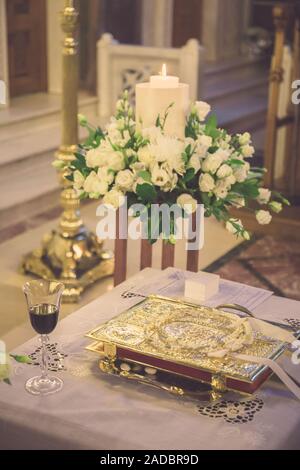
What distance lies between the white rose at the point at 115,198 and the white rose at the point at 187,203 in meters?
0.17

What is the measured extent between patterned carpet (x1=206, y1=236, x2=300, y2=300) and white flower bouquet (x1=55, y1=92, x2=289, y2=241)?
198cm

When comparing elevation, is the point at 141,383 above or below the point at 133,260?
above

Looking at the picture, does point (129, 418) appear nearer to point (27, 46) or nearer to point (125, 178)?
point (125, 178)

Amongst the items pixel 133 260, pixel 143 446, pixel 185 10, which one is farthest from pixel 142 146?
pixel 185 10

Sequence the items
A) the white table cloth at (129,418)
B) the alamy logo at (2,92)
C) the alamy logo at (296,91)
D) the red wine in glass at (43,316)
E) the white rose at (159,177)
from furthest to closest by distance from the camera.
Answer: the alamy logo at (2,92) → the alamy logo at (296,91) → the white rose at (159,177) → the red wine in glass at (43,316) → the white table cloth at (129,418)

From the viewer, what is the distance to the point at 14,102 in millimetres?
7020

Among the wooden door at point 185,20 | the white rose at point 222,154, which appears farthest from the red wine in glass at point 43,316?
the wooden door at point 185,20

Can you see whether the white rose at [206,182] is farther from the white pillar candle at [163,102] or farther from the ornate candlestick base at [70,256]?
the ornate candlestick base at [70,256]

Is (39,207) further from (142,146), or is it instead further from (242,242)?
(142,146)

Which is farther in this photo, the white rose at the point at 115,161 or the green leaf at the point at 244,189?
the green leaf at the point at 244,189

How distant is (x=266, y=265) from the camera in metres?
4.95

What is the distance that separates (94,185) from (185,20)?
7.68 m

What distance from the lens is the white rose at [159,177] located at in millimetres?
2443
